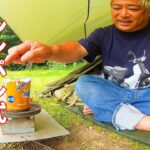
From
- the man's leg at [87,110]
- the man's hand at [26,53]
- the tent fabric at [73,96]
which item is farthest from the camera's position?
the man's leg at [87,110]

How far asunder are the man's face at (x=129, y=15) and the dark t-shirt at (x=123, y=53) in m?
0.06

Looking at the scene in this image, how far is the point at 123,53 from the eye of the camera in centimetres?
203

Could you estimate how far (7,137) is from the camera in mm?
1681

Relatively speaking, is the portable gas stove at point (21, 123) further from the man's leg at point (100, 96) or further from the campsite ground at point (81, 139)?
the man's leg at point (100, 96)

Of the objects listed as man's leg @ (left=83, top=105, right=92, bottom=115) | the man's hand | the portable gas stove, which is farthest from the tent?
the man's hand

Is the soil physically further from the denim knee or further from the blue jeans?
the denim knee

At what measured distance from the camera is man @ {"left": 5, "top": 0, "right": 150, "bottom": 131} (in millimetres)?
1882

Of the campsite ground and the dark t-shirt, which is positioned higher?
the dark t-shirt

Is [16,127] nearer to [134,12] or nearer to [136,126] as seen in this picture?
[136,126]

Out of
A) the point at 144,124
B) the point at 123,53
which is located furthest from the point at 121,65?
the point at 144,124

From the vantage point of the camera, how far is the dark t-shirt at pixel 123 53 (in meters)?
1.99

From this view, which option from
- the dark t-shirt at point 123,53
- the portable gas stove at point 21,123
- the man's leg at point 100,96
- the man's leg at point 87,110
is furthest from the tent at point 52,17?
the portable gas stove at point 21,123

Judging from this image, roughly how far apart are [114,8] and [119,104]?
44cm

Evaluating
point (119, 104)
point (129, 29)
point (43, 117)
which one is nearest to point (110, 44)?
point (129, 29)
